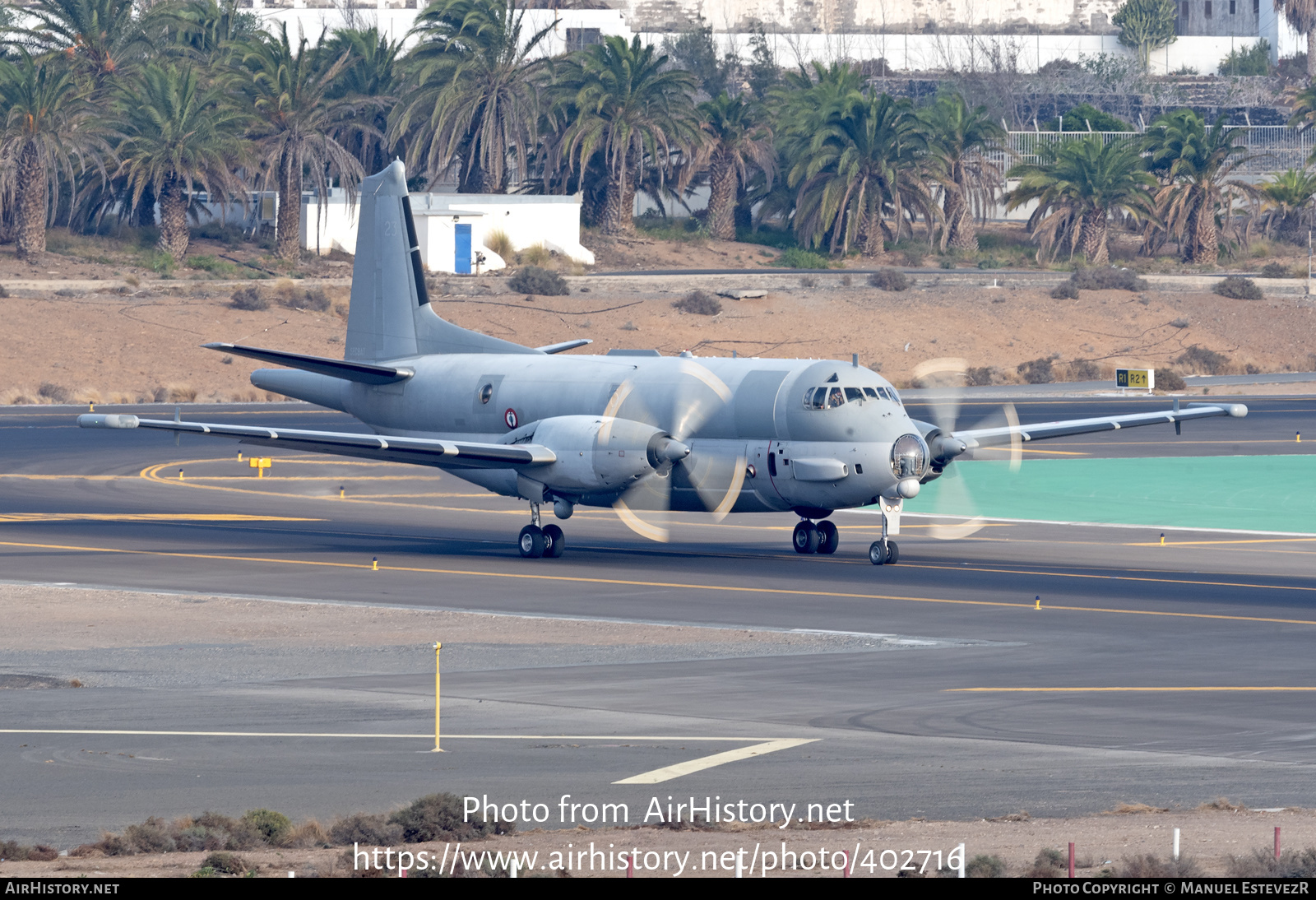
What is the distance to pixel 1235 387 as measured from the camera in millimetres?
84000

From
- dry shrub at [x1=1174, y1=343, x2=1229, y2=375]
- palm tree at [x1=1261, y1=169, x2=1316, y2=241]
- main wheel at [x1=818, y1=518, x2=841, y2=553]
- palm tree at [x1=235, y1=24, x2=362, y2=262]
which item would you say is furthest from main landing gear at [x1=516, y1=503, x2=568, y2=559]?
palm tree at [x1=1261, y1=169, x2=1316, y2=241]

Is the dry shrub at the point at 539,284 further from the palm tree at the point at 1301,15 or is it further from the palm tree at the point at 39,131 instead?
the palm tree at the point at 1301,15

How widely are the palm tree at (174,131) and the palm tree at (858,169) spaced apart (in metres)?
33.6

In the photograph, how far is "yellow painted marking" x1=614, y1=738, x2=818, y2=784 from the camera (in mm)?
16031

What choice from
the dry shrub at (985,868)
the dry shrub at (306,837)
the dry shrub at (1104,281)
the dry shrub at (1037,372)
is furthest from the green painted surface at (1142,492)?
the dry shrub at (1104,281)

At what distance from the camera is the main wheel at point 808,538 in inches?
1399

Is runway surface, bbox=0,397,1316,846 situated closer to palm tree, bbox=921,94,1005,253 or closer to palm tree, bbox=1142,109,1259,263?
palm tree, bbox=921,94,1005,253

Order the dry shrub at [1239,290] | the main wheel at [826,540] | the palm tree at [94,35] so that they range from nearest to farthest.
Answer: the main wheel at [826,540]
the palm tree at [94,35]
the dry shrub at [1239,290]

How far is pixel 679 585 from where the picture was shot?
31344 millimetres

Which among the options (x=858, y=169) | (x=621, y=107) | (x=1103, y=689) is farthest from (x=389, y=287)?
(x=858, y=169)

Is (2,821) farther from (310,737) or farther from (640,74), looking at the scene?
(640,74)

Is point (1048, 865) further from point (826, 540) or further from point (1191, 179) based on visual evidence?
point (1191, 179)

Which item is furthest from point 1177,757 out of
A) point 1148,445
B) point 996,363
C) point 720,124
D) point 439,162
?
point 720,124

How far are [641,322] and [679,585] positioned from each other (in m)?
60.2
